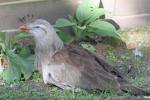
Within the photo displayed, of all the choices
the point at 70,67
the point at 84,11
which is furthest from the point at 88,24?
the point at 70,67

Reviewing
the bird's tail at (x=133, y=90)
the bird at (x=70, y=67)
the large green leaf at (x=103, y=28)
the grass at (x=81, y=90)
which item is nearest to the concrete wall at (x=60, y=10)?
the large green leaf at (x=103, y=28)

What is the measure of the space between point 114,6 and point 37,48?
1958 mm

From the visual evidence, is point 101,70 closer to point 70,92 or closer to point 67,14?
point 70,92

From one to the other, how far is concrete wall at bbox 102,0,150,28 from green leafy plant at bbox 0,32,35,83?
154 cm

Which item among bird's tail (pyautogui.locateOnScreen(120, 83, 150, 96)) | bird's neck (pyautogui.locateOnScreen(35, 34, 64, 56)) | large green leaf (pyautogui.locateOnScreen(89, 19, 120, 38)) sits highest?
large green leaf (pyautogui.locateOnScreen(89, 19, 120, 38))

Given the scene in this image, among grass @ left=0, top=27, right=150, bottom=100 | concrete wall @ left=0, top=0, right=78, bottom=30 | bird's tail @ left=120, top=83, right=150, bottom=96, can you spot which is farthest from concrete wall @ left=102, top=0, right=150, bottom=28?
bird's tail @ left=120, top=83, right=150, bottom=96

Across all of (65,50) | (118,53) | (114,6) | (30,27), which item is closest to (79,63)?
(65,50)

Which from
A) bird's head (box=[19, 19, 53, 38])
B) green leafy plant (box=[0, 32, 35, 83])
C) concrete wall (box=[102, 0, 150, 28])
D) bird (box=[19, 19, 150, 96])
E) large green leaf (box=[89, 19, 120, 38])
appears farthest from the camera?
concrete wall (box=[102, 0, 150, 28])

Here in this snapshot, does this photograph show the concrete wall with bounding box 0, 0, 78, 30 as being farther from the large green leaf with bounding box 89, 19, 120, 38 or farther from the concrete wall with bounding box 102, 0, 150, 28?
the concrete wall with bounding box 102, 0, 150, 28

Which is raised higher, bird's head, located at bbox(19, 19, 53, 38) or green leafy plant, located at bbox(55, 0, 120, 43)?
green leafy plant, located at bbox(55, 0, 120, 43)

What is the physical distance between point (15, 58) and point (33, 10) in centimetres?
110

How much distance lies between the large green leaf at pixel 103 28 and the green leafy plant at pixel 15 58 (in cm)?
96

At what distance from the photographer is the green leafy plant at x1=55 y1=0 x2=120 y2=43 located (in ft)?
25.5

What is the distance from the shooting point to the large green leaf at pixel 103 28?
7738mm
